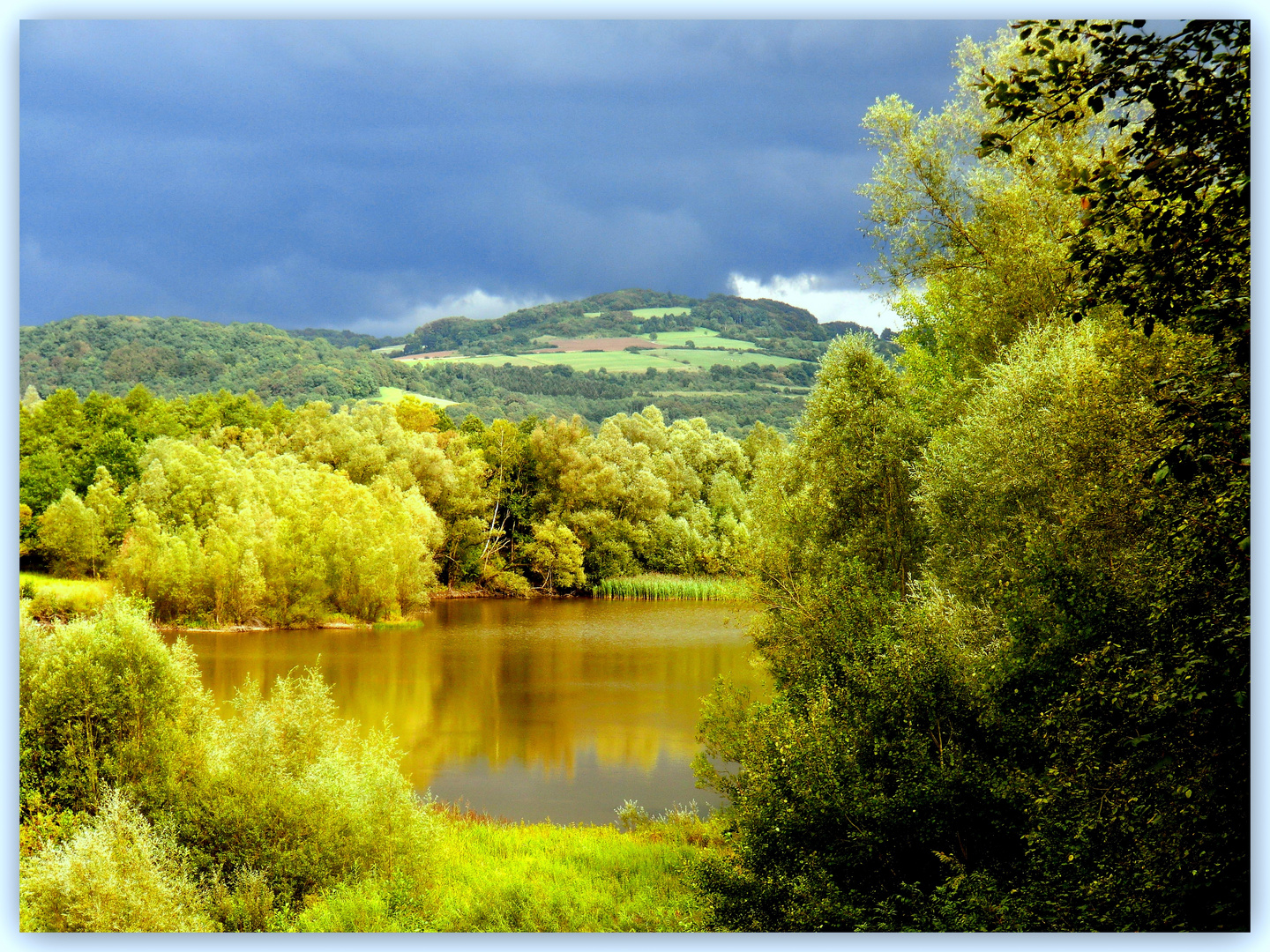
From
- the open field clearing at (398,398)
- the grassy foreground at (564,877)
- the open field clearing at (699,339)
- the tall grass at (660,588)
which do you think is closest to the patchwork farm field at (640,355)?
the open field clearing at (699,339)

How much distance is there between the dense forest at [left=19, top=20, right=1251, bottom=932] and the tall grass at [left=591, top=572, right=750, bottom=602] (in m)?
20.2

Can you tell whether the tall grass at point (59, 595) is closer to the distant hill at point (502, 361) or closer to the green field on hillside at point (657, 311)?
the distant hill at point (502, 361)

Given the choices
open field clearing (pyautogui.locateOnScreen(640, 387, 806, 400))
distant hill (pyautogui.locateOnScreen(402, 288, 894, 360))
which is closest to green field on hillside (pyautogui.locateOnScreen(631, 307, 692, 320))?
distant hill (pyautogui.locateOnScreen(402, 288, 894, 360))

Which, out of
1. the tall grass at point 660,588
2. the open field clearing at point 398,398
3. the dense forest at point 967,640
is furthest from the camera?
the open field clearing at point 398,398

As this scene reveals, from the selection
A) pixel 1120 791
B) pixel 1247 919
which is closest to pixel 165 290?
pixel 1120 791

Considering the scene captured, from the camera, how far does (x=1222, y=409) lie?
14.6ft

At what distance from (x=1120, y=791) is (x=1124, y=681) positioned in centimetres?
69

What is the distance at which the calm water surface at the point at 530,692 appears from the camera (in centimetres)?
1254

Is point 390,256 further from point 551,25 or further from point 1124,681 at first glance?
point 1124,681

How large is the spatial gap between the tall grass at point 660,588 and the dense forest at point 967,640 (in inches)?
794

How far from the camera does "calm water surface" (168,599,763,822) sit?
12539 millimetres

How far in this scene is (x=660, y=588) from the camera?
117 ft

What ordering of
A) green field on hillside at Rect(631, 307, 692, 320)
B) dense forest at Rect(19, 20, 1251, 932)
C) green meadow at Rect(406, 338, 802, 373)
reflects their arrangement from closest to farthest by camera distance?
dense forest at Rect(19, 20, 1251, 932) < green meadow at Rect(406, 338, 802, 373) < green field on hillside at Rect(631, 307, 692, 320)

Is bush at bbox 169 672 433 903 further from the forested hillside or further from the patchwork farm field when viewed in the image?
the patchwork farm field
